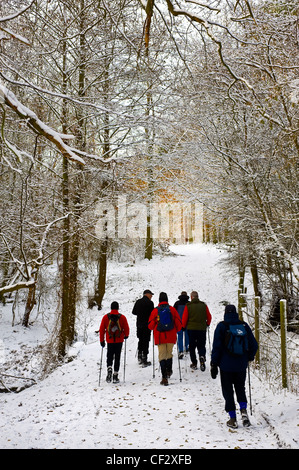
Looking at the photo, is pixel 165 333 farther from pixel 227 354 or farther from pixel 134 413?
pixel 227 354

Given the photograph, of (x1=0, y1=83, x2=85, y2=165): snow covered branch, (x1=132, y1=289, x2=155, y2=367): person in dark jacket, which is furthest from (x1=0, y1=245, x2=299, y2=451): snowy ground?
(x1=0, y1=83, x2=85, y2=165): snow covered branch

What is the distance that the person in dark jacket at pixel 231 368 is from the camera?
5.05m

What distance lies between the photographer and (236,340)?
16.7ft

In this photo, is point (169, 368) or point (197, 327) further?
point (197, 327)

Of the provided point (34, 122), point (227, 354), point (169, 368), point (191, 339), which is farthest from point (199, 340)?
point (34, 122)

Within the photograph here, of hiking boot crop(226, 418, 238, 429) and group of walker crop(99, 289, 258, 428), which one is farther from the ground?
group of walker crop(99, 289, 258, 428)

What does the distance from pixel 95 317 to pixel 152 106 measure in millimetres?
11159

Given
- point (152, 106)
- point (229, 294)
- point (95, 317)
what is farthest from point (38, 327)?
point (152, 106)

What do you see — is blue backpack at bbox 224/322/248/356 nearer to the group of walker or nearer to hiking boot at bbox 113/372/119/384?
the group of walker

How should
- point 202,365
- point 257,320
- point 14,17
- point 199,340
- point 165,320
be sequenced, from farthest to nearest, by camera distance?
point 199,340 < point 202,365 < point 257,320 < point 165,320 < point 14,17

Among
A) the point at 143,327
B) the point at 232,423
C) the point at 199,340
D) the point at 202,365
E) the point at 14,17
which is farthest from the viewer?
the point at 143,327

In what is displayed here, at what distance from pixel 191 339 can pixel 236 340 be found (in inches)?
134

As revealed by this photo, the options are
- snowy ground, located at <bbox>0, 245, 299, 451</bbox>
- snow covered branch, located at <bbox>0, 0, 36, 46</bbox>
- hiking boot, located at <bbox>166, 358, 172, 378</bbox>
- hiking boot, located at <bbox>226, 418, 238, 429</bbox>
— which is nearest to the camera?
snow covered branch, located at <bbox>0, 0, 36, 46</bbox>

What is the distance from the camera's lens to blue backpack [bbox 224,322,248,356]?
16.6 ft
